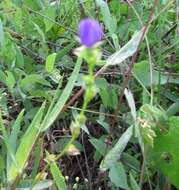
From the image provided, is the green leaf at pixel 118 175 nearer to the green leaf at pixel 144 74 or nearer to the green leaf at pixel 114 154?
the green leaf at pixel 114 154

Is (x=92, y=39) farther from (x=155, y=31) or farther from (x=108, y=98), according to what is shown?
(x=155, y=31)

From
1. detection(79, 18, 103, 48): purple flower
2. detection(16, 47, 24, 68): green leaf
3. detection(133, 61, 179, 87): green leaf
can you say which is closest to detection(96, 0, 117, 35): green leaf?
detection(133, 61, 179, 87): green leaf

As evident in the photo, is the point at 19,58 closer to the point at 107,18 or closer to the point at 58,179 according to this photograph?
the point at 107,18

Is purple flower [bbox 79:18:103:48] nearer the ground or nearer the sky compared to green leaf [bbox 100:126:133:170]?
nearer the sky

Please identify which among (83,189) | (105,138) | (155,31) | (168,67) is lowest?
(83,189)

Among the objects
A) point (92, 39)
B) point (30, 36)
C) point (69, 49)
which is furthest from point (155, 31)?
point (92, 39)

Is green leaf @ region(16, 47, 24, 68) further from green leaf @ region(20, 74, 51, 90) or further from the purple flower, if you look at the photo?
the purple flower

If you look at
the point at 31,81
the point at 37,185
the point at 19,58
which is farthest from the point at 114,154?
the point at 19,58
